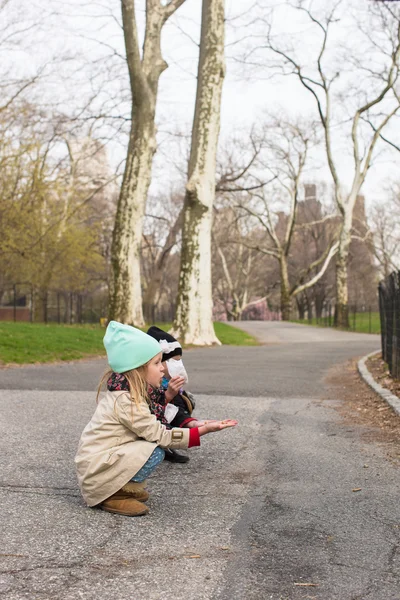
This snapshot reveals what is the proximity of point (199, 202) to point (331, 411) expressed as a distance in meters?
12.9

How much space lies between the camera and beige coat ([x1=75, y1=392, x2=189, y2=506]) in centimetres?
431

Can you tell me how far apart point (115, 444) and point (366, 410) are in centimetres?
496

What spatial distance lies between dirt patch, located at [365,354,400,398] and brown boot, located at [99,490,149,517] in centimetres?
559

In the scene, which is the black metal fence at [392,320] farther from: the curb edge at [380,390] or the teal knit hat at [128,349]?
the teal knit hat at [128,349]

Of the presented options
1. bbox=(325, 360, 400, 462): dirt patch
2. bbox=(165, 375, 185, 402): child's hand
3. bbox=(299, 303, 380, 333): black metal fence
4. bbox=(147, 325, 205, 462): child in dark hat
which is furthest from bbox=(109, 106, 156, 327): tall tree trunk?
bbox=(165, 375, 185, 402): child's hand

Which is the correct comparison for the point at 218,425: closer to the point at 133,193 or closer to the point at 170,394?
the point at 170,394

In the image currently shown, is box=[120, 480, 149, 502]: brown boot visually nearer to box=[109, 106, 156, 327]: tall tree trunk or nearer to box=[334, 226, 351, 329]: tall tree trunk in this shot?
box=[109, 106, 156, 327]: tall tree trunk

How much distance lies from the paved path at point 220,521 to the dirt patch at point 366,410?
17 centimetres

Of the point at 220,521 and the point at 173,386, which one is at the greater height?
the point at 173,386

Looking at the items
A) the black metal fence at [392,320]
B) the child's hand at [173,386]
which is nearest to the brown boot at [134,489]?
the child's hand at [173,386]

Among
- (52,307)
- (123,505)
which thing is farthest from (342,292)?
(123,505)

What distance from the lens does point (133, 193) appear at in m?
22.6

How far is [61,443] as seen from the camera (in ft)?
20.7

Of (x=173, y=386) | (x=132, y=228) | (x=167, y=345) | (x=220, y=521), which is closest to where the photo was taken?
(x=220, y=521)
